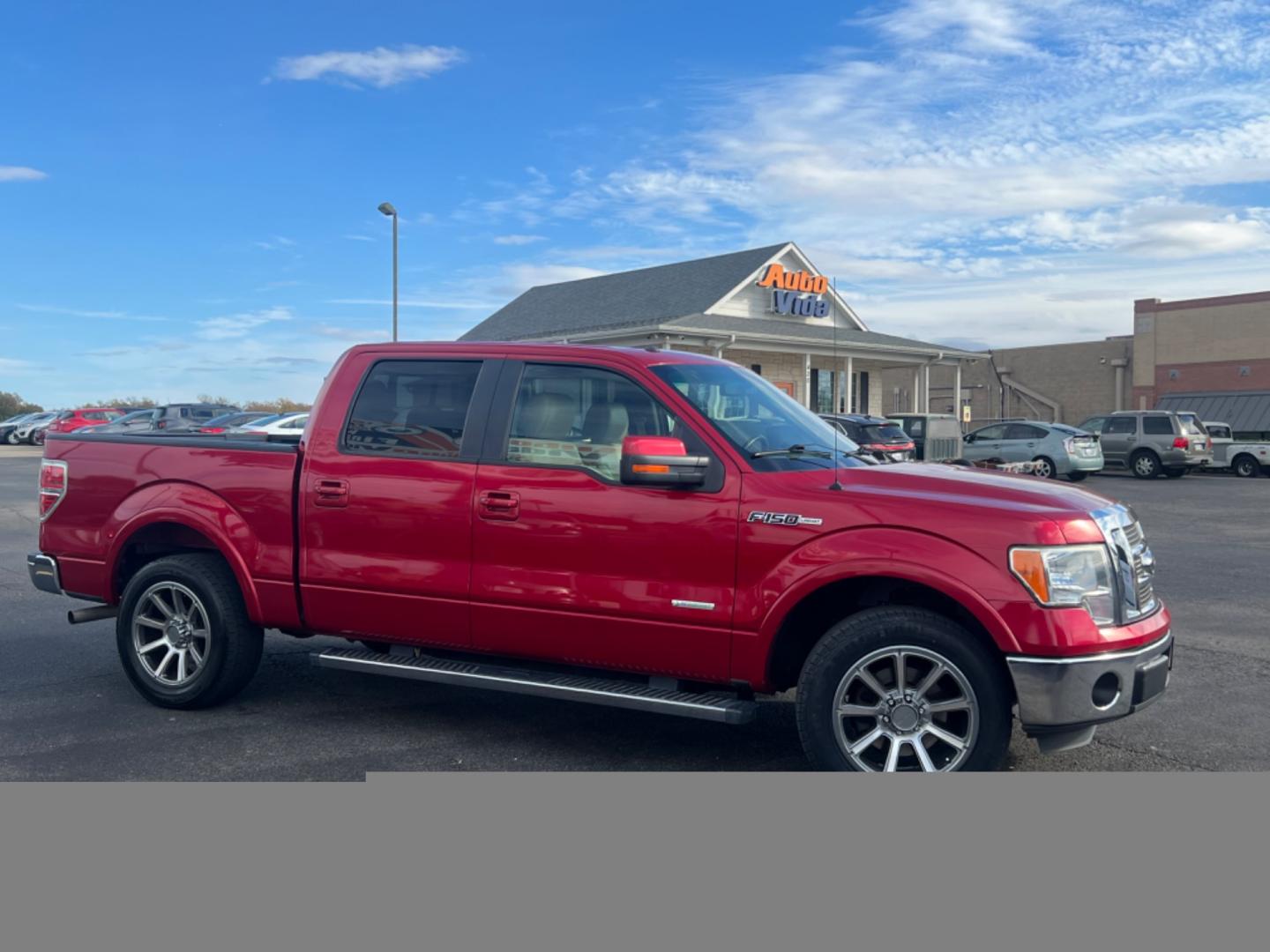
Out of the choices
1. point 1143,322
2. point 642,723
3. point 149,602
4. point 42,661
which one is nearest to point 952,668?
point 642,723

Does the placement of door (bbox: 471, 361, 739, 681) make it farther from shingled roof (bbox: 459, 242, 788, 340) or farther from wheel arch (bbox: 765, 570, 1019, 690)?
shingled roof (bbox: 459, 242, 788, 340)

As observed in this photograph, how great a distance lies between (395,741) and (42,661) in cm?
328

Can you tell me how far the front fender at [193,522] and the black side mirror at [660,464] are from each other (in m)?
2.27

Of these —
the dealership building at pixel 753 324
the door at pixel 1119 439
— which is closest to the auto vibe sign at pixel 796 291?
the dealership building at pixel 753 324

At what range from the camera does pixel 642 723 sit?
5.88 metres

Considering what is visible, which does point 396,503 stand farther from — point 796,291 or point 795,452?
point 796,291

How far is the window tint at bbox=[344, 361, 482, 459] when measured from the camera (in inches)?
219

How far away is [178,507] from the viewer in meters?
6.06

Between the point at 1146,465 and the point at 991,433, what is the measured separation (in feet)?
12.8

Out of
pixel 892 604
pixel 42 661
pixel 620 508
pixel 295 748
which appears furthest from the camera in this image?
pixel 42 661

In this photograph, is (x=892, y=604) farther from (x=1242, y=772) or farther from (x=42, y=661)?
(x=42, y=661)

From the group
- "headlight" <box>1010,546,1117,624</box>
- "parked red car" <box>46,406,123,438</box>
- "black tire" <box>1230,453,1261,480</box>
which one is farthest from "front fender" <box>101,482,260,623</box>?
"parked red car" <box>46,406,123,438</box>

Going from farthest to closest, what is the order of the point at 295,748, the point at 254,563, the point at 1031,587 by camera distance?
the point at 254,563, the point at 295,748, the point at 1031,587

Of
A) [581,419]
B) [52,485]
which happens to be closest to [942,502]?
[581,419]
